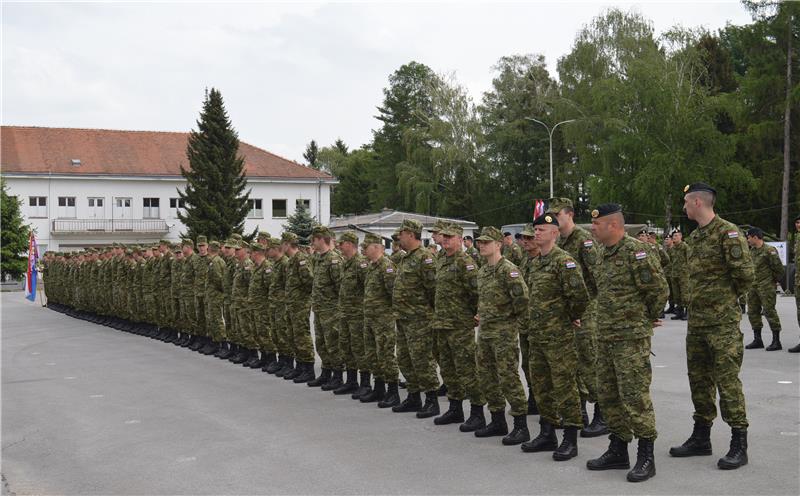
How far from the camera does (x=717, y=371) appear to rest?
6.34 metres

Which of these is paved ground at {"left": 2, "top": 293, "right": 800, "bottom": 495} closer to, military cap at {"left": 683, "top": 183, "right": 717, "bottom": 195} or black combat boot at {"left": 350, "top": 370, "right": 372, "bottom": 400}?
black combat boot at {"left": 350, "top": 370, "right": 372, "bottom": 400}

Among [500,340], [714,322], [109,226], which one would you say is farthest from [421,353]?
[109,226]

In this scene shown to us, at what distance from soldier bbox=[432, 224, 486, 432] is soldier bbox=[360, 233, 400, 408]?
1167mm

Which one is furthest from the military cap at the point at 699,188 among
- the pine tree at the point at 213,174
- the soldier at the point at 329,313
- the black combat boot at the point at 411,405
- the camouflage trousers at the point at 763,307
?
the pine tree at the point at 213,174

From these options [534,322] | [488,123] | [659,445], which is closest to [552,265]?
[534,322]

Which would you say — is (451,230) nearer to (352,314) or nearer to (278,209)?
(352,314)

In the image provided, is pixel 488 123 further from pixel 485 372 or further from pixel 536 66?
pixel 485 372

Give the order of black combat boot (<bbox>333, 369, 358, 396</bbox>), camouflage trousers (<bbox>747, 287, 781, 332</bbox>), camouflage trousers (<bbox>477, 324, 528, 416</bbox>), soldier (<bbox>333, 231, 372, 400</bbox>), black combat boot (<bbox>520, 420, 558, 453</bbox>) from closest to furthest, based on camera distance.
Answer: black combat boot (<bbox>520, 420, 558, 453</bbox>) → camouflage trousers (<bbox>477, 324, 528, 416</bbox>) → soldier (<bbox>333, 231, 372, 400</bbox>) → black combat boot (<bbox>333, 369, 358, 396</bbox>) → camouflage trousers (<bbox>747, 287, 781, 332</bbox>)

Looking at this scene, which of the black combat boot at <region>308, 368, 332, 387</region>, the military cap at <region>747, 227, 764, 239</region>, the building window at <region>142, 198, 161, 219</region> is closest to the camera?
the black combat boot at <region>308, 368, 332, 387</region>

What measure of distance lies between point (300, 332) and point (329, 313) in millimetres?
1012

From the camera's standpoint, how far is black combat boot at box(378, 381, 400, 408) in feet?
30.7

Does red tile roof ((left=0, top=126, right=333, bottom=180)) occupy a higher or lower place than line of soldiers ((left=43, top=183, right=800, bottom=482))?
higher

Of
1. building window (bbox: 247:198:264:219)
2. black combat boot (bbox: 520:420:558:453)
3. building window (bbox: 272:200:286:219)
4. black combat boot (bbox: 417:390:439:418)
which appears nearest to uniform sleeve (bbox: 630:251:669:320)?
black combat boot (bbox: 520:420:558:453)

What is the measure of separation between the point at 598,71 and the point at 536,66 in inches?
538
